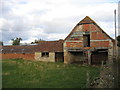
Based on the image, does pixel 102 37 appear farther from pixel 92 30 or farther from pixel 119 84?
pixel 119 84

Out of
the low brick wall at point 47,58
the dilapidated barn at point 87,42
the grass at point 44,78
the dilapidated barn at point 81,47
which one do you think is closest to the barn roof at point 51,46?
the dilapidated barn at point 81,47

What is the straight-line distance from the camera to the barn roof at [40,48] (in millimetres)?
32094

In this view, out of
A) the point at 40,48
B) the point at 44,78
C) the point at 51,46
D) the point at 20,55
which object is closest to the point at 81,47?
the point at 51,46

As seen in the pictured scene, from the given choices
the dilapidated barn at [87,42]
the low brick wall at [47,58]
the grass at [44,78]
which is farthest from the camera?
the low brick wall at [47,58]

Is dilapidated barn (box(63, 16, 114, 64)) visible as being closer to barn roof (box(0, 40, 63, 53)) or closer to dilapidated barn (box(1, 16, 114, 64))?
dilapidated barn (box(1, 16, 114, 64))

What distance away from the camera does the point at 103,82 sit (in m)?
10.7

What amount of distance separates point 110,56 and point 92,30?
5.01 meters

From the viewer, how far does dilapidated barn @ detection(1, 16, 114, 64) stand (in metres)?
26.1

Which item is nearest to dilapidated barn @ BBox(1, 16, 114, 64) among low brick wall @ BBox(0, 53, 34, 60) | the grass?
low brick wall @ BBox(0, 53, 34, 60)

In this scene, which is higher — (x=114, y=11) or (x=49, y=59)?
(x=114, y=11)

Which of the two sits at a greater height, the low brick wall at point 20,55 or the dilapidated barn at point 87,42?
the dilapidated barn at point 87,42

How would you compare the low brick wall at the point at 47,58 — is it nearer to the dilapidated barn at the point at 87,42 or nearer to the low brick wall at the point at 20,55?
the low brick wall at the point at 20,55

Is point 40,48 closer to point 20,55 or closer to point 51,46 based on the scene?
point 51,46

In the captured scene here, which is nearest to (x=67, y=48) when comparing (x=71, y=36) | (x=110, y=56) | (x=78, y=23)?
(x=71, y=36)
